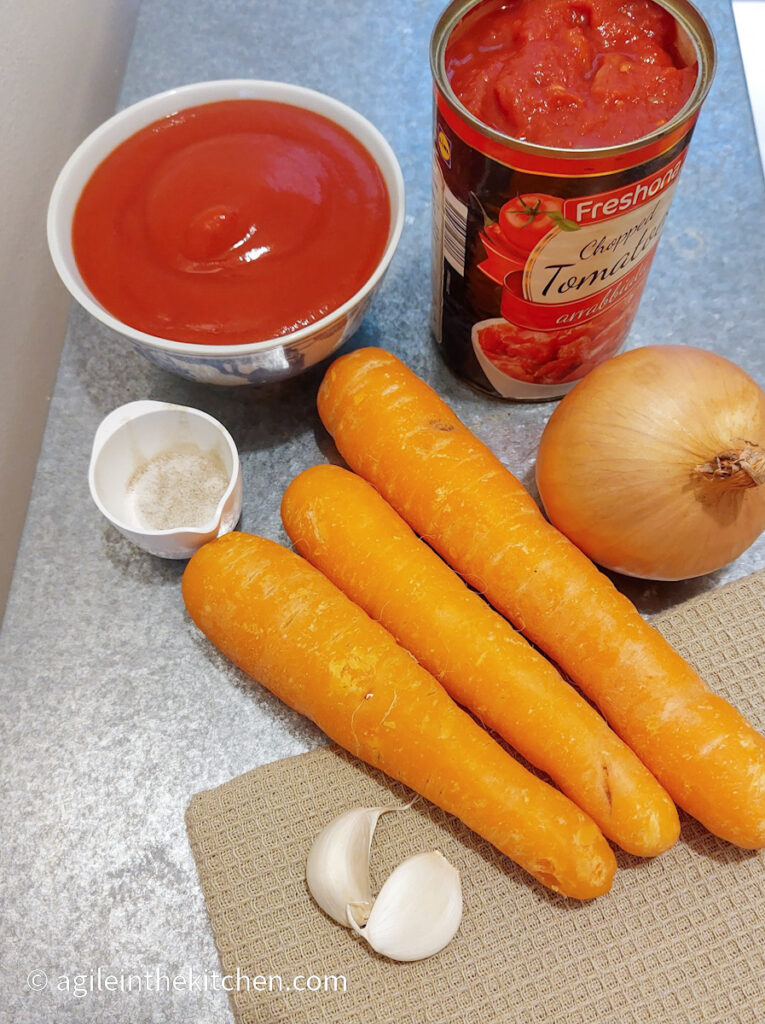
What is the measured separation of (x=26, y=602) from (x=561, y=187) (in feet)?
2.33

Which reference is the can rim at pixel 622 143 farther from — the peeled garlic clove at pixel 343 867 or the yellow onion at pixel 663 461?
the peeled garlic clove at pixel 343 867

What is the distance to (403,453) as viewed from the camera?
0.95 metres

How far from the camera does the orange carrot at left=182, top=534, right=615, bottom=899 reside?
792 millimetres

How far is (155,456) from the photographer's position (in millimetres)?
1001

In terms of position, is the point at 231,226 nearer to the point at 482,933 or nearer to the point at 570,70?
the point at 570,70

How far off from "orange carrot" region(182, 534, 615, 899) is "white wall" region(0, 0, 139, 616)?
0.97 ft

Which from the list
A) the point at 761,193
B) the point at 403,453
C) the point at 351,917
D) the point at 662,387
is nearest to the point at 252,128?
the point at 403,453

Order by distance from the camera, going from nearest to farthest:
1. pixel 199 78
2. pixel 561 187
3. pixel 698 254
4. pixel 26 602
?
pixel 561 187 < pixel 26 602 < pixel 698 254 < pixel 199 78

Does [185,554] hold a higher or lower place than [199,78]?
lower

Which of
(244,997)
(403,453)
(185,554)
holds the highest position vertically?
(403,453)

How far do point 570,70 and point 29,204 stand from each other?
66 cm

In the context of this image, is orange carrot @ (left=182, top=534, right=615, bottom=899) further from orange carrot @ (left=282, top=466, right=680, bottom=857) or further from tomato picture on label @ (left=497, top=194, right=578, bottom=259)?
tomato picture on label @ (left=497, top=194, right=578, bottom=259)

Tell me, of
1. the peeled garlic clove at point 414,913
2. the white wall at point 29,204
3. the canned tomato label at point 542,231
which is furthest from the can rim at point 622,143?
the peeled garlic clove at point 414,913

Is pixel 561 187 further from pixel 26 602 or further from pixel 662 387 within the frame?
pixel 26 602
